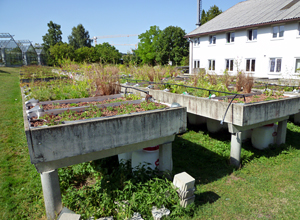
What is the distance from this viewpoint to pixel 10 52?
1294 inches

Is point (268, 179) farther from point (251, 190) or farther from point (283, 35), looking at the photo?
point (283, 35)

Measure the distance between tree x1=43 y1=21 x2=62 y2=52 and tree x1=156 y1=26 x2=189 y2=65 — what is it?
21279 millimetres

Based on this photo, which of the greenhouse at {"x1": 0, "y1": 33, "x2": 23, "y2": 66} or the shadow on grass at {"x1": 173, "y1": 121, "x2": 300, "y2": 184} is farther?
the greenhouse at {"x1": 0, "y1": 33, "x2": 23, "y2": 66}

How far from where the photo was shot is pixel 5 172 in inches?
198

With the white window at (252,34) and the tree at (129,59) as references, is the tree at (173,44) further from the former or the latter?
the white window at (252,34)

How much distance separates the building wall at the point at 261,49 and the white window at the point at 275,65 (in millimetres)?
203

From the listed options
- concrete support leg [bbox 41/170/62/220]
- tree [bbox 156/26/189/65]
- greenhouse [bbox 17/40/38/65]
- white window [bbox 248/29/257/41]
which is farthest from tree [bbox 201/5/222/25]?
concrete support leg [bbox 41/170/62/220]

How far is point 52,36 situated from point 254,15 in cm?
3947

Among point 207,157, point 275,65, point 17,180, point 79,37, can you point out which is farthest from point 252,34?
point 79,37

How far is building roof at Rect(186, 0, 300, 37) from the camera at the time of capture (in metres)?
13.9

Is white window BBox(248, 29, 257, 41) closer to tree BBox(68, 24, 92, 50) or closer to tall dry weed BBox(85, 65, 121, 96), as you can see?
tall dry weed BBox(85, 65, 121, 96)

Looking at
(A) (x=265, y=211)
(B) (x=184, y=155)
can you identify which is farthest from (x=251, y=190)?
(B) (x=184, y=155)

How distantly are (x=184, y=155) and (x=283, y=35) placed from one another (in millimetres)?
12431

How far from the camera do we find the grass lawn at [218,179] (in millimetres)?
3762
